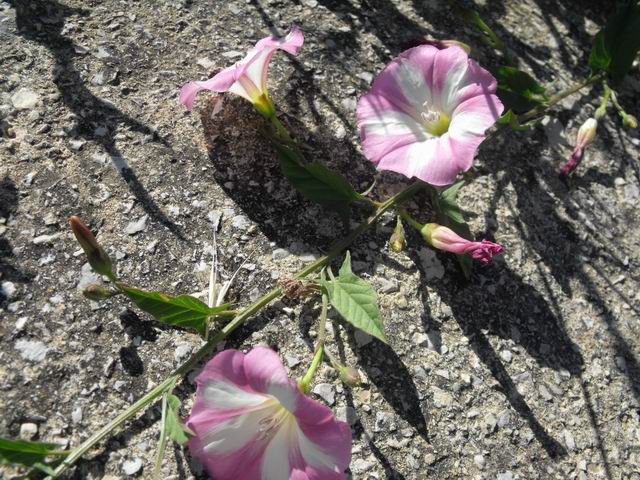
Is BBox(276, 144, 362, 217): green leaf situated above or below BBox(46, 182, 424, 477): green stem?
above

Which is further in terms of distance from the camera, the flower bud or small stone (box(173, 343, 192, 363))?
small stone (box(173, 343, 192, 363))

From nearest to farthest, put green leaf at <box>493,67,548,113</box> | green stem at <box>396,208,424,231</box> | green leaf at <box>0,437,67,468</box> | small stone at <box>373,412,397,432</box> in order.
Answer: green leaf at <box>0,437,67,468</box> → small stone at <box>373,412,397,432</box> → green stem at <box>396,208,424,231</box> → green leaf at <box>493,67,548,113</box>

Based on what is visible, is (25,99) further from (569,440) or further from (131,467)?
(569,440)

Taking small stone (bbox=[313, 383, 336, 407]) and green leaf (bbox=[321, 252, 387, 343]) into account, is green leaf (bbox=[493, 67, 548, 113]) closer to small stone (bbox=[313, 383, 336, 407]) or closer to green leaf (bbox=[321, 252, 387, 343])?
green leaf (bbox=[321, 252, 387, 343])

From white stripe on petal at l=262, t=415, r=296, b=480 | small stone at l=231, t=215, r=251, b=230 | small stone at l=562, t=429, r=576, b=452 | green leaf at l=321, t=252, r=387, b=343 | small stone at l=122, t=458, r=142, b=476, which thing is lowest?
small stone at l=562, t=429, r=576, b=452

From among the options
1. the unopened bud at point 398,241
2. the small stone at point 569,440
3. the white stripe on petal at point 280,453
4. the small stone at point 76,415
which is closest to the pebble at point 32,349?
the small stone at point 76,415

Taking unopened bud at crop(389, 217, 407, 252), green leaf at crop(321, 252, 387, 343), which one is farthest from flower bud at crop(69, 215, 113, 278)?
unopened bud at crop(389, 217, 407, 252)

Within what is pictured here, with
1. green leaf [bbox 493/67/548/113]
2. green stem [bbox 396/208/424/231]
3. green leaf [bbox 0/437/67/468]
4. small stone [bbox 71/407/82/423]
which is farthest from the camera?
green leaf [bbox 493/67/548/113]

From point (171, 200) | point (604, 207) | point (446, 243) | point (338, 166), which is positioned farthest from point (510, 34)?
point (171, 200)
